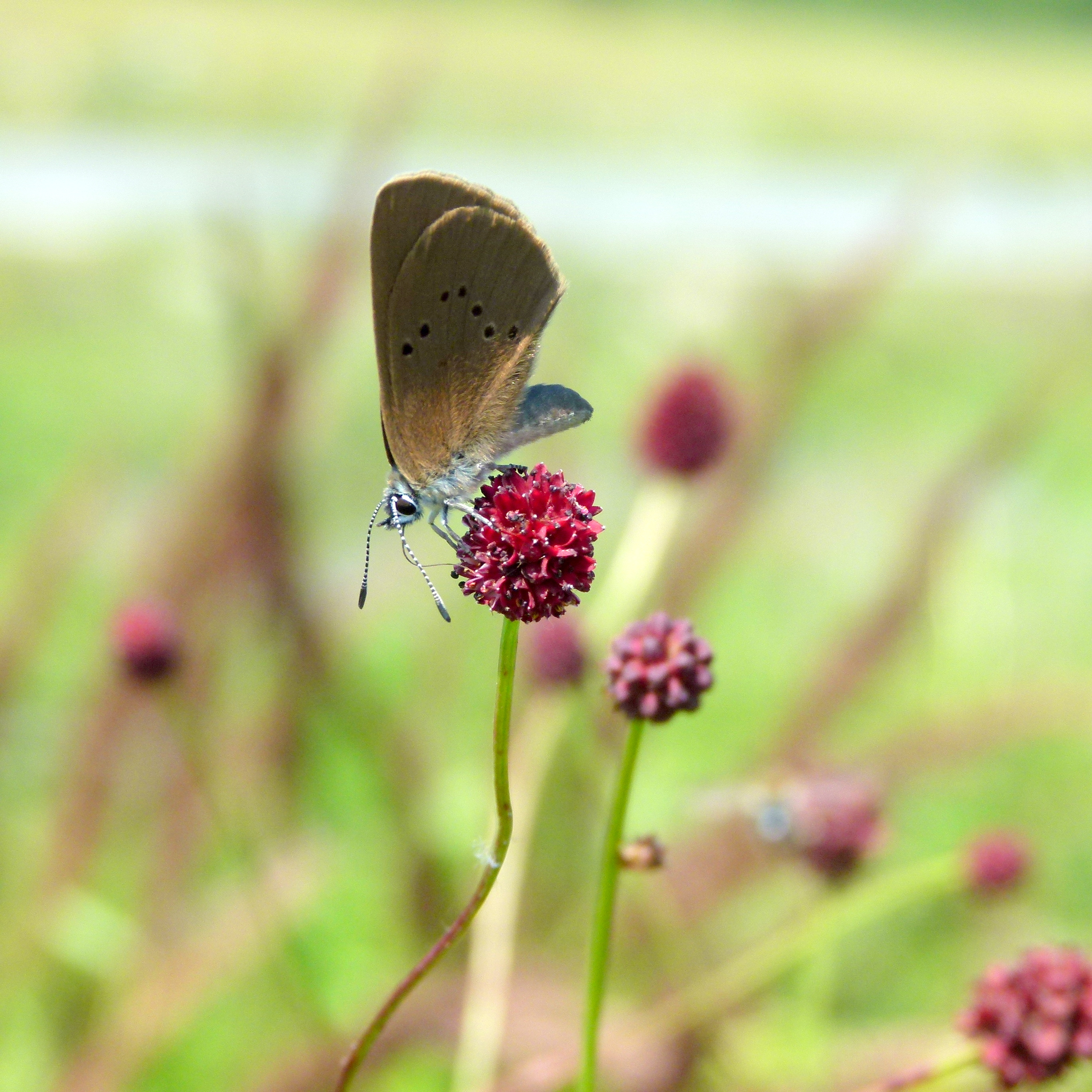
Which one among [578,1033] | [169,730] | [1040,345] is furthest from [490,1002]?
[1040,345]

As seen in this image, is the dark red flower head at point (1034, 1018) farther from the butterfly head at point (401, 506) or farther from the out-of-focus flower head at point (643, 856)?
the butterfly head at point (401, 506)

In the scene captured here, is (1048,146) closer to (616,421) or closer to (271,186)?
(271,186)

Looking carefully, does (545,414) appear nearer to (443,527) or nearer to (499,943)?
(443,527)

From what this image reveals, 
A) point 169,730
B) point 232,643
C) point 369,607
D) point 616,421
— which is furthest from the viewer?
point 616,421

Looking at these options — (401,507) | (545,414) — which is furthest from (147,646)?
(545,414)

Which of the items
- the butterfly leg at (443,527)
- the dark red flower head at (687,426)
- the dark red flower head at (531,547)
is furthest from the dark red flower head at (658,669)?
the dark red flower head at (687,426)

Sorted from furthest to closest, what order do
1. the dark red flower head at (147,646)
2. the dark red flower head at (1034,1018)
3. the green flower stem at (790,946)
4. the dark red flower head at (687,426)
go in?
the dark red flower head at (687,426)
the dark red flower head at (147,646)
the green flower stem at (790,946)
the dark red flower head at (1034,1018)
